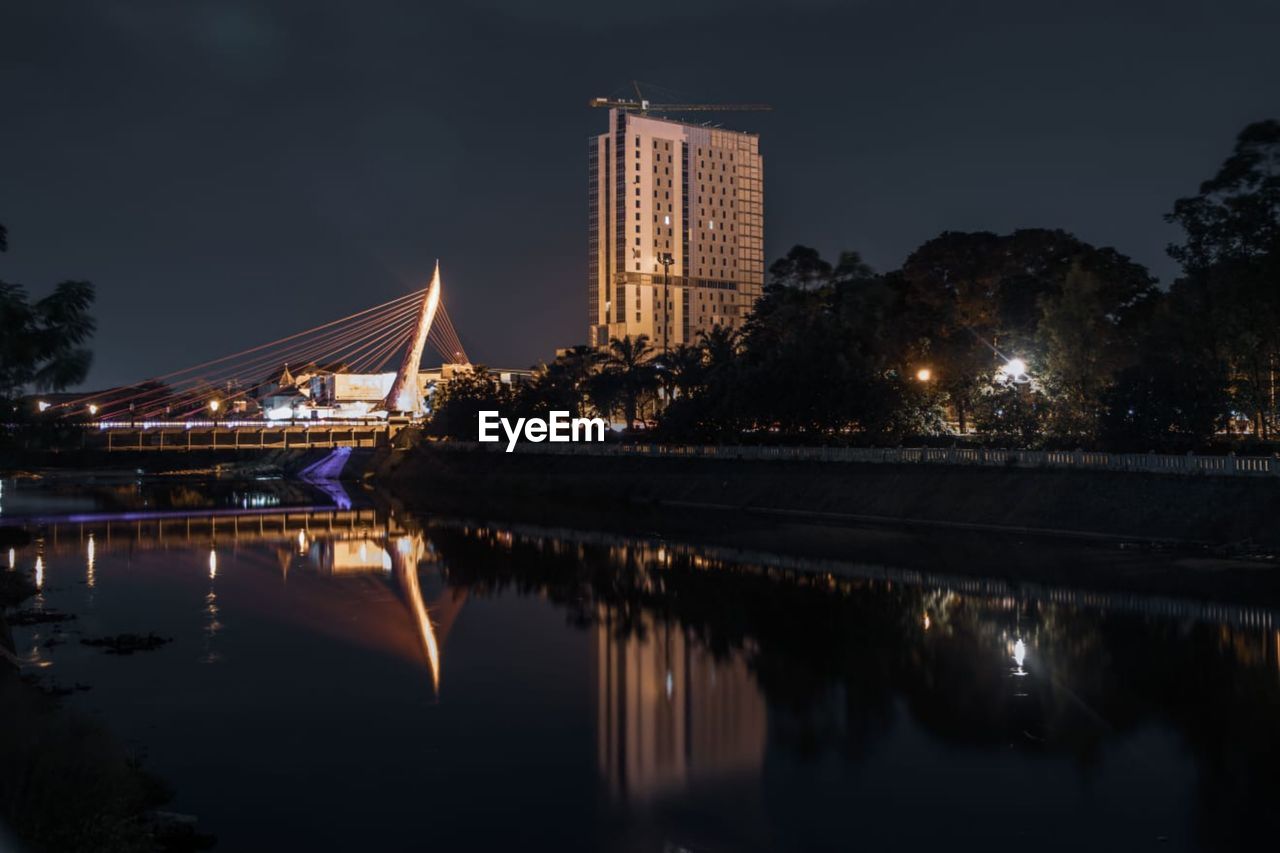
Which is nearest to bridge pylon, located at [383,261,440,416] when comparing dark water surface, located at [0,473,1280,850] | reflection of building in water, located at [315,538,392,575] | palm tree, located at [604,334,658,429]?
palm tree, located at [604,334,658,429]

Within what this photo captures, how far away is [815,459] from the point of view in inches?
2694

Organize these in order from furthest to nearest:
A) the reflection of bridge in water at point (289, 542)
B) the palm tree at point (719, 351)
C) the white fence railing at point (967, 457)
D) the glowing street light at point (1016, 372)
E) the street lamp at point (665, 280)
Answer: the street lamp at point (665, 280) → the palm tree at point (719, 351) → the glowing street light at point (1016, 372) → the white fence railing at point (967, 457) → the reflection of bridge in water at point (289, 542)

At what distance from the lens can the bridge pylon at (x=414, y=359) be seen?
138625mm

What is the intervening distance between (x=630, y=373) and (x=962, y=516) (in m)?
50.4

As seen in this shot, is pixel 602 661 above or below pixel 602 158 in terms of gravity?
below

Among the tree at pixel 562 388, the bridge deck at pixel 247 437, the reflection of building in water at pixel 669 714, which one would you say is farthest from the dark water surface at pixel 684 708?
the bridge deck at pixel 247 437

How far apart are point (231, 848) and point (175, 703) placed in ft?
29.8

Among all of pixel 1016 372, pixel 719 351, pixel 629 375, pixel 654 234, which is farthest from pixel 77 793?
pixel 654 234

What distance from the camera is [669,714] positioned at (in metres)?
24.1

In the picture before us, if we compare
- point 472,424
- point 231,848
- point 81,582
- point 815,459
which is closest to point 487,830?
point 231,848

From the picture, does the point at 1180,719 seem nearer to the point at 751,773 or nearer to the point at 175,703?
the point at 751,773

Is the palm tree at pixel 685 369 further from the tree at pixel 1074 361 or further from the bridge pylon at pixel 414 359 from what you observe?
the bridge pylon at pixel 414 359

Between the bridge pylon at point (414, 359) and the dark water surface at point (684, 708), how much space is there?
95.0 meters

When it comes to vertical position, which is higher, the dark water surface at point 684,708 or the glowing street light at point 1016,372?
the glowing street light at point 1016,372
